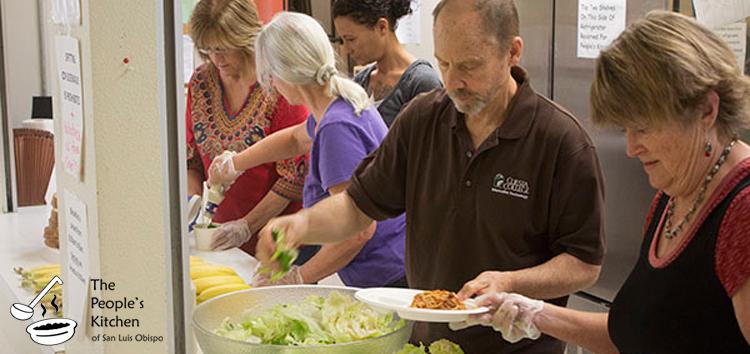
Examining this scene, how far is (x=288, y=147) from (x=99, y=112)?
180 centimetres

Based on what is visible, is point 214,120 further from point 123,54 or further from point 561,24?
point 123,54

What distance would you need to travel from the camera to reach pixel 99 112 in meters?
1.22

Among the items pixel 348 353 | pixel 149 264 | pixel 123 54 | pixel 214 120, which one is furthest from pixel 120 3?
pixel 214 120

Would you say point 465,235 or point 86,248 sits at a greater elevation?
point 86,248

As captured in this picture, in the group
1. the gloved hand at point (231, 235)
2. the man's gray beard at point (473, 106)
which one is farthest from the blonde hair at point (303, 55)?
the gloved hand at point (231, 235)

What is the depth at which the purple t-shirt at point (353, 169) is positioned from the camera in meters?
2.32

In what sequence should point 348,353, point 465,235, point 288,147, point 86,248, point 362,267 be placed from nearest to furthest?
point 86,248, point 348,353, point 465,235, point 362,267, point 288,147

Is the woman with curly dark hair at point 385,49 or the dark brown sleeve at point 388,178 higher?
the woman with curly dark hair at point 385,49

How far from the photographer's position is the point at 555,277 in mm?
1815

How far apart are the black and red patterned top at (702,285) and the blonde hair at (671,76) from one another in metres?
0.12

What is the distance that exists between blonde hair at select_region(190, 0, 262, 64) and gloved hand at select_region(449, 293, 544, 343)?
164cm

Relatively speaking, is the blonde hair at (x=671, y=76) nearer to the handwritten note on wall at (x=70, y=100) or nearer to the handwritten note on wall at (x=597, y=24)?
the handwritten note on wall at (x=70, y=100)

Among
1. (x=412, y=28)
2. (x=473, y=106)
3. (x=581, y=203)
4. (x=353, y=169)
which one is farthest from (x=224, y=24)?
(x=412, y=28)

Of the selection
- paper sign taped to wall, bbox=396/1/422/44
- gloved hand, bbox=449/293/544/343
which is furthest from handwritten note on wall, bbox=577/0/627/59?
gloved hand, bbox=449/293/544/343
